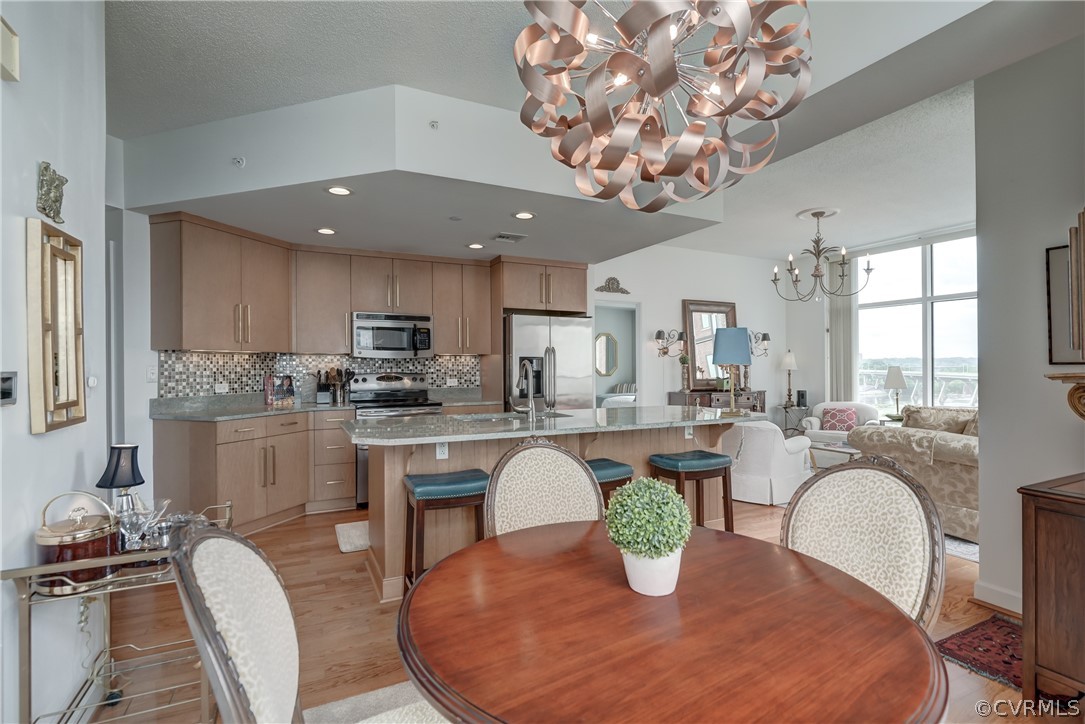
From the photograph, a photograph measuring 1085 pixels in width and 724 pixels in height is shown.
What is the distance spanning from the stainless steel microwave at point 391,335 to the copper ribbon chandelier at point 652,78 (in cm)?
344

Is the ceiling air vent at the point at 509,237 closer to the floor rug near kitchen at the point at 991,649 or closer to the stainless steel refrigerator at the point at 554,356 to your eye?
the stainless steel refrigerator at the point at 554,356

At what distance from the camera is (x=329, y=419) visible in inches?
173

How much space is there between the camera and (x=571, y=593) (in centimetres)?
114

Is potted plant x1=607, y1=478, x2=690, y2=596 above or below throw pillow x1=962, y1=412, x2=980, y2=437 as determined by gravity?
above

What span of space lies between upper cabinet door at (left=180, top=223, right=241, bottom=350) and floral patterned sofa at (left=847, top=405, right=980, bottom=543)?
4776 millimetres

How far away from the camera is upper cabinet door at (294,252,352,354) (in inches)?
179

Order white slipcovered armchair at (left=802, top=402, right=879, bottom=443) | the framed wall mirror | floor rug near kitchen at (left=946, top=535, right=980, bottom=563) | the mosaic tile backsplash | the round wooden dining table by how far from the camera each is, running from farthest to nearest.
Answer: the framed wall mirror < white slipcovered armchair at (left=802, top=402, right=879, bottom=443) < the mosaic tile backsplash < floor rug near kitchen at (left=946, top=535, right=980, bottom=563) < the round wooden dining table

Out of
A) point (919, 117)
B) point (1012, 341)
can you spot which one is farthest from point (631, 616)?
point (919, 117)

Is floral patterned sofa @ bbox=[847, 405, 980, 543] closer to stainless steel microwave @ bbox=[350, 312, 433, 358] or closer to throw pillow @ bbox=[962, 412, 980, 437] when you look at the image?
throw pillow @ bbox=[962, 412, 980, 437]

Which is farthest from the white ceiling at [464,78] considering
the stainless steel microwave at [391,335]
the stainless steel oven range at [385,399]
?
the stainless steel oven range at [385,399]

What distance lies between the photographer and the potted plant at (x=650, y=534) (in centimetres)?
110

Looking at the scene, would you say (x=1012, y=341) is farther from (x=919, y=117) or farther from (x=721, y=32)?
(x=721, y=32)

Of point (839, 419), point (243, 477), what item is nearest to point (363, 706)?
point (243, 477)

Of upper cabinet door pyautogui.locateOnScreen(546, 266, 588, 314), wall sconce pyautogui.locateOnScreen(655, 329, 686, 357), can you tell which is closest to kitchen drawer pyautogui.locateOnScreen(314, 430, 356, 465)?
upper cabinet door pyautogui.locateOnScreen(546, 266, 588, 314)
